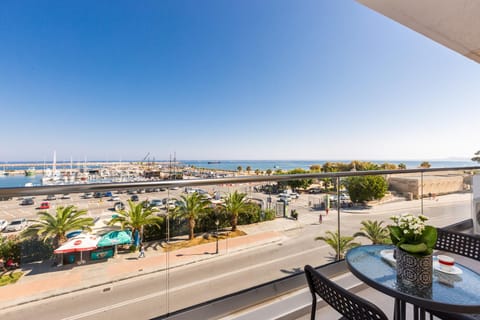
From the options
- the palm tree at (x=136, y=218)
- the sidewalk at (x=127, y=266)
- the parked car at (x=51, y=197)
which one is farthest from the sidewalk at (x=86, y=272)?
the parked car at (x=51, y=197)

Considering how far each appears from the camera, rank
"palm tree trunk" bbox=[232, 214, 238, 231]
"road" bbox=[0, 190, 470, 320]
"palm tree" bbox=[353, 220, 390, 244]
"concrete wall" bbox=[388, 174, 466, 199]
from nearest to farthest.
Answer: "road" bbox=[0, 190, 470, 320] → "palm tree trunk" bbox=[232, 214, 238, 231] → "palm tree" bbox=[353, 220, 390, 244] → "concrete wall" bbox=[388, 174, 466, 199]

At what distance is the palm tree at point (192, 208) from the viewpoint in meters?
1.58

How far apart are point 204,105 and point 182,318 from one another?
22.6 m

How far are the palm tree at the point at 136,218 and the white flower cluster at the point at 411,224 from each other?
144 cm

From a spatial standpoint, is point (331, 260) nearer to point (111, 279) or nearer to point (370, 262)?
point (370, 262)

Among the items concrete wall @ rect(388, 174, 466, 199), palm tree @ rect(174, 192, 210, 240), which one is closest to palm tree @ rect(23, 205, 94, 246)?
palm tree @ rect(174, 192, 210, 240)

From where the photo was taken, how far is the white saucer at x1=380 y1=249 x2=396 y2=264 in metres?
1.23

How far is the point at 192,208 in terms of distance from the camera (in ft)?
5.46

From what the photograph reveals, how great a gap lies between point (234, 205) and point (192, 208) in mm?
405

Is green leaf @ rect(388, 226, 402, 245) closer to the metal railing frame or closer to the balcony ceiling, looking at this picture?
the metal railing frame

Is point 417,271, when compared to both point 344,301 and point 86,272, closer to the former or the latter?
point 344,301

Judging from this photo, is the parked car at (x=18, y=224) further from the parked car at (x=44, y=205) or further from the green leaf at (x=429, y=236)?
the green leaf at (x=429, y=236)

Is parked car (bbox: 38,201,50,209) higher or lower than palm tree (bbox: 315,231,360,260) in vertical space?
higher

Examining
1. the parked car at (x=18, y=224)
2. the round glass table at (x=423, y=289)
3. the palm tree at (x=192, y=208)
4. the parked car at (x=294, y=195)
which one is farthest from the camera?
the parked car at (x=294, y=195)
